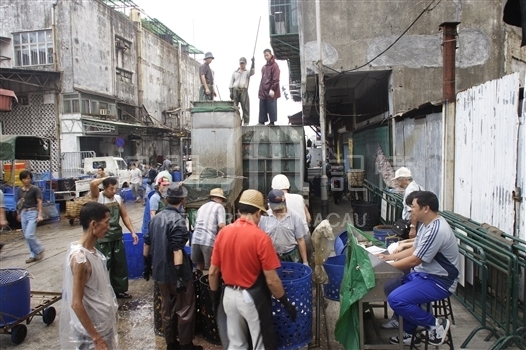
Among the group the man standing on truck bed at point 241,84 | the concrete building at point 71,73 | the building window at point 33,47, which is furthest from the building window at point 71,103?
the man standing on truck bed at point 241,84

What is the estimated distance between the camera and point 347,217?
34.8 ft

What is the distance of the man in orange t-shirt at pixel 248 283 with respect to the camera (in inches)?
124

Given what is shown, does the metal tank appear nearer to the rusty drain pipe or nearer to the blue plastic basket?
the rusty drain pipe

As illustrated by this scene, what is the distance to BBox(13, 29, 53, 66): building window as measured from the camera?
21.5 metres

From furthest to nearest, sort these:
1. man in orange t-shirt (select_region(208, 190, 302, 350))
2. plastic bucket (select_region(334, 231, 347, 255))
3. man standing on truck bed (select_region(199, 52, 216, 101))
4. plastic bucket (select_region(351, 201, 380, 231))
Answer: man standing on truck bed (select_region(199, 52, 216, 101)) → plastic bucket (select_region(351, 201, 380, 231)) → plastic bucket (select_region(334, 231, 347, 255)) → man in orange t-shirt (select_region(208, 190, 302, 350))

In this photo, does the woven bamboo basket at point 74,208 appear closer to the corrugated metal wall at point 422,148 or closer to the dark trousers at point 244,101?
the dark trousers at point 244,101

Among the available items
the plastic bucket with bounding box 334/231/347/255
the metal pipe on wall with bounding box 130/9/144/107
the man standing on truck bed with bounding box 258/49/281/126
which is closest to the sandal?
the plastic bucket with bounding box 334/231/347/255

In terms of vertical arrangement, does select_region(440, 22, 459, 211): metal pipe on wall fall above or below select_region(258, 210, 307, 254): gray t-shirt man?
above

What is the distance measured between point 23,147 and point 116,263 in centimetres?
832

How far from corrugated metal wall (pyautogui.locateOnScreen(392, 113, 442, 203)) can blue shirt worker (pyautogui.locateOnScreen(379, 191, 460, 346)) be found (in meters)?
3.25

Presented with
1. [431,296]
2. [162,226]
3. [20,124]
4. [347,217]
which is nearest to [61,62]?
[20,124]

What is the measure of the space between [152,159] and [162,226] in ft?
92.6

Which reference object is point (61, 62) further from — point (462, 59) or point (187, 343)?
point (187, 343)

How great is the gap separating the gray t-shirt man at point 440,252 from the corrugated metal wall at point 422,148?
326cm
